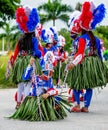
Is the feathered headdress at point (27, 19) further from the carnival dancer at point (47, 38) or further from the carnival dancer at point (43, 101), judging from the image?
the carnival dancer at point (43, 101)

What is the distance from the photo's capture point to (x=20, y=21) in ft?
33.4

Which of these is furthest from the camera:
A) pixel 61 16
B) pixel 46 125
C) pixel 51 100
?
pixel 61 16

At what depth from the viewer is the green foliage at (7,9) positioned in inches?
1056

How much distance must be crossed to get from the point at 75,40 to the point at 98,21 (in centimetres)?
53

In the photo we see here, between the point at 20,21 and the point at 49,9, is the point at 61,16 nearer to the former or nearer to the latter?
the point at 49,9

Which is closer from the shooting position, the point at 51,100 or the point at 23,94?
the point at 51,100

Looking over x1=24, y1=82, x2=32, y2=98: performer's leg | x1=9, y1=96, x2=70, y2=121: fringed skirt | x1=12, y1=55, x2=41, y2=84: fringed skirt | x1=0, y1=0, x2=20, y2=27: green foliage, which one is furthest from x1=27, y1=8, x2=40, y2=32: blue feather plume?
x1=0, y1=0, x2=20, y2=27: green foliage

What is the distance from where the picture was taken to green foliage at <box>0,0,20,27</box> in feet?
88.0

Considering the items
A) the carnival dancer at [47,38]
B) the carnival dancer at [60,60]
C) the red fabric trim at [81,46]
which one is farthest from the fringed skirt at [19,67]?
the carnival dancer at [60,60]

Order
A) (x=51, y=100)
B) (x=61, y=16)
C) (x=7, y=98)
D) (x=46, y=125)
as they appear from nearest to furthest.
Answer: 1. (x=46, y=125)
2. (x=51, y=100)
3. (x=7, y=98)
4. (x=61, y=16)

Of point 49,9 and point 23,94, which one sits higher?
point 49,9

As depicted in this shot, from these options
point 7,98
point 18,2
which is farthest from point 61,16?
point 7,98

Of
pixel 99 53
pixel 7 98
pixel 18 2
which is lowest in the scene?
pixel 7 98

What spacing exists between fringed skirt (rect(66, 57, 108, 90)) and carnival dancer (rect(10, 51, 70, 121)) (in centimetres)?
105
